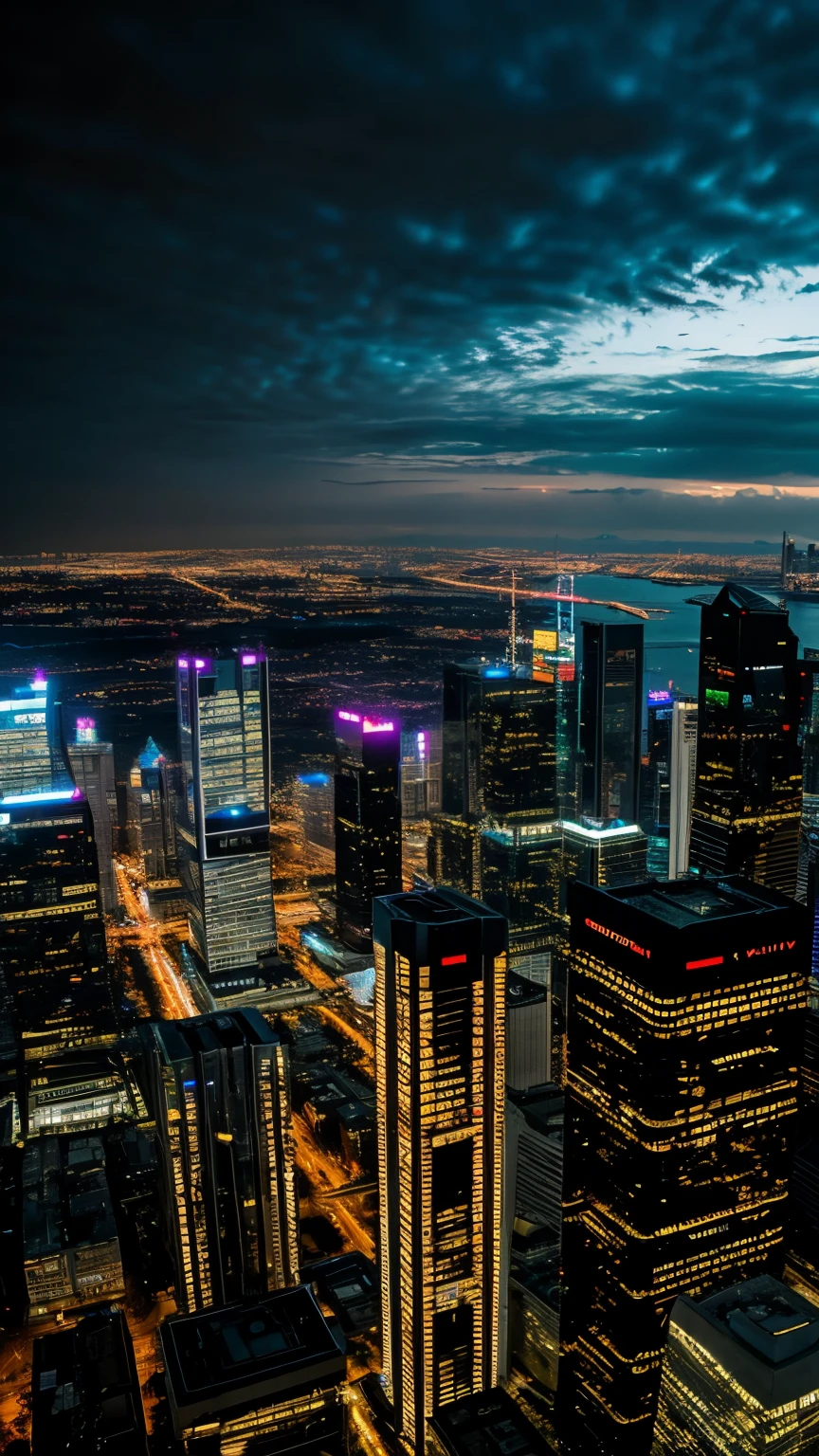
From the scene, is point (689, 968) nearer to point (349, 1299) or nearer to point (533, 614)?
point (349, 1299)

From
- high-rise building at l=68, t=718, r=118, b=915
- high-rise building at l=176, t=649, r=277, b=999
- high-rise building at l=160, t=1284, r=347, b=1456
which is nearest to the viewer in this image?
high-rise building at l=160, t=1284, r=347, b=1456

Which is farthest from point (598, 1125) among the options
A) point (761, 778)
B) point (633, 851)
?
point (633, 851)

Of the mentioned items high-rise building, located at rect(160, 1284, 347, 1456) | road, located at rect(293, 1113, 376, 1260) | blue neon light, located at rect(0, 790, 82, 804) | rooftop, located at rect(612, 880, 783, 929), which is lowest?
road, located at rect(293, 1113, 376, 1260)

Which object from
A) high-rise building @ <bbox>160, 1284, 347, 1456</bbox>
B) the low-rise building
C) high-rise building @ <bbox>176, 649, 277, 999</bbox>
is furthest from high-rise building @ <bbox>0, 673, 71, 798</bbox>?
high-rise building @ <bbox>160, 1284, 347, 1456</bbox>

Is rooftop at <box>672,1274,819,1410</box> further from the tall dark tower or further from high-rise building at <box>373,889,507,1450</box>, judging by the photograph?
the tall dark tower

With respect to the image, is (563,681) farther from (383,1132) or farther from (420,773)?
(383,1132)

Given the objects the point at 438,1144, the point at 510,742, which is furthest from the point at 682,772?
the point at 438,1144
